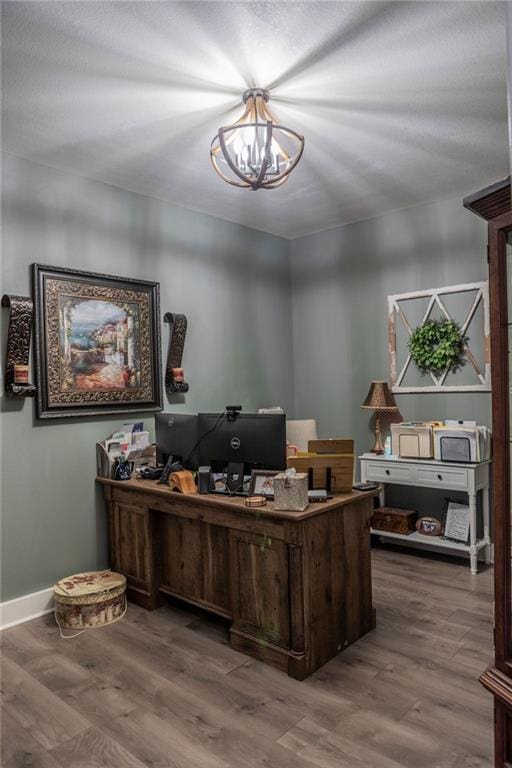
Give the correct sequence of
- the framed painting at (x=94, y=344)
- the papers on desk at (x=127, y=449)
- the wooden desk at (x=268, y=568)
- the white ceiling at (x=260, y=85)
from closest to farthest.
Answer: the white ceiling at (x=260, y=85) → the wooden desk at (x=268, y=568) → the framed painting at (x=94, y=344) → the papers on desk at (x=127, y=449)

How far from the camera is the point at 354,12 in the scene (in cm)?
207

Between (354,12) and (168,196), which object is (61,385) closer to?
(168,196)

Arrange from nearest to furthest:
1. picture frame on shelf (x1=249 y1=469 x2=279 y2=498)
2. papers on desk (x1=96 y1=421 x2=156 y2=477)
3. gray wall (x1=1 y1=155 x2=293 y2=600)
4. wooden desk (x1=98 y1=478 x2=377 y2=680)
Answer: wooden desk (x1=98 y1=478 x2=377 y2=680) < picture frame on shelf (x1=249 y1=469 x2=279 y2=498) < gray wall (x1=1 y1=155 x2=293 y2=600) < papers on desk (x1=96 y1=421 x2=156 y2=477)

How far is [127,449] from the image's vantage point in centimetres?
364

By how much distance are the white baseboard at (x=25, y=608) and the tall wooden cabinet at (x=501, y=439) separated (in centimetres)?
279

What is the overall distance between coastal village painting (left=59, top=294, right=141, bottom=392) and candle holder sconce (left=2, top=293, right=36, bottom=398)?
0.28m

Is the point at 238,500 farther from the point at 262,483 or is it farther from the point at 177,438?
the point at 177,438

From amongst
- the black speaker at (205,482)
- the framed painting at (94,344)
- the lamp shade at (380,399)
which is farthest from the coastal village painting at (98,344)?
the lamp shade at (380,399)

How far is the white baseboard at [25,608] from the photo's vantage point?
310 cm

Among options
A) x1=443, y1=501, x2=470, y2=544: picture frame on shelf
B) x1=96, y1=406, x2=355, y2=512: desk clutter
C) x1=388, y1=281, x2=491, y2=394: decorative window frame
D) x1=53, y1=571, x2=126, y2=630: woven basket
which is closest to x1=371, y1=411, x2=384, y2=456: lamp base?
x1=388, y1=281, x2=491, y2=394: decorative window frame

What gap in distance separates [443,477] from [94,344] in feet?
9.00

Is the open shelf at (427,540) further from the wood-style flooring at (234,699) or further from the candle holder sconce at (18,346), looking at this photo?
the candle holder sconce at (18,346)

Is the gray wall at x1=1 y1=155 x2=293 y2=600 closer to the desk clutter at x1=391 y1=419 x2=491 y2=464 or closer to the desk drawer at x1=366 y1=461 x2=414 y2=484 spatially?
the desk drawer at x1=366 y1=461 x2=414 y2=484

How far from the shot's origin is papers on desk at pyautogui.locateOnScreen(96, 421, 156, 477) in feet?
11.7
